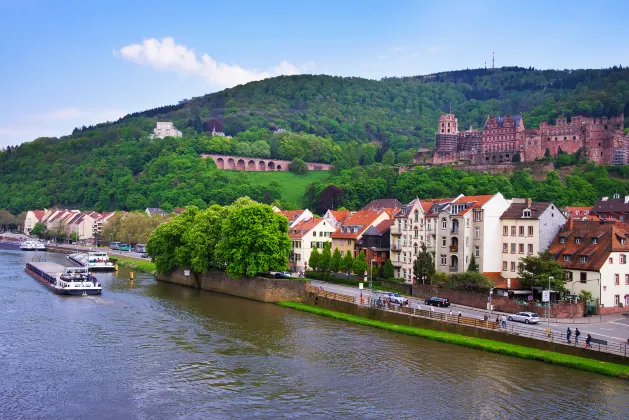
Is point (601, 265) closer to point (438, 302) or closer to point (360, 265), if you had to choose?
point (438, 302)

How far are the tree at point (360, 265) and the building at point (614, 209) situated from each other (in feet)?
117

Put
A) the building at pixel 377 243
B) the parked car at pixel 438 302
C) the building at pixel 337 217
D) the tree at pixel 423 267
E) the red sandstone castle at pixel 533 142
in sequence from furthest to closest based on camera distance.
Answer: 1. the red sandstone castle at pixel 533 142
2. the building at pixel 337 217
3. the building at pixel 377 243
4. the tree at pixel 423 267
5. the parked car at pixel 438 302

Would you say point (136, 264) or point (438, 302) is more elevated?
point (136, 264)

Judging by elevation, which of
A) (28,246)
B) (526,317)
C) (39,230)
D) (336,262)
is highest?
(39,230)

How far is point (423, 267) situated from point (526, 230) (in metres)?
10.5

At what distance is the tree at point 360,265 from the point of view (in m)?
75.5

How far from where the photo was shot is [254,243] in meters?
68.3

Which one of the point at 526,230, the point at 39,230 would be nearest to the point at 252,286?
the point at 526,230

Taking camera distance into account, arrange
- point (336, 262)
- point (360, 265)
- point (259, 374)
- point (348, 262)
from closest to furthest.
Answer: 1. point (259, 374)
2. point (360, 265)
3. point (348, 262)
4. point (336, 262)

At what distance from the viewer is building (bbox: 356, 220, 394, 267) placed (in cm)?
7869

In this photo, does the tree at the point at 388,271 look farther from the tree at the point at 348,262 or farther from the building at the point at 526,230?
the building at the point at 526,230

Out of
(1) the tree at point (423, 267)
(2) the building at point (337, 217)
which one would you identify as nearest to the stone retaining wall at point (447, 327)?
(1) the tree at point (423, 267)

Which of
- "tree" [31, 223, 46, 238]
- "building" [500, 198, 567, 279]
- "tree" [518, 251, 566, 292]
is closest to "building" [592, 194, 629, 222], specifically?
"building" [500, 198, 567, 279]

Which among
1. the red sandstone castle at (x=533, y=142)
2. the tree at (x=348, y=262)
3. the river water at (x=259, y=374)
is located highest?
the red sandstone castle at (x=533, y=142)
